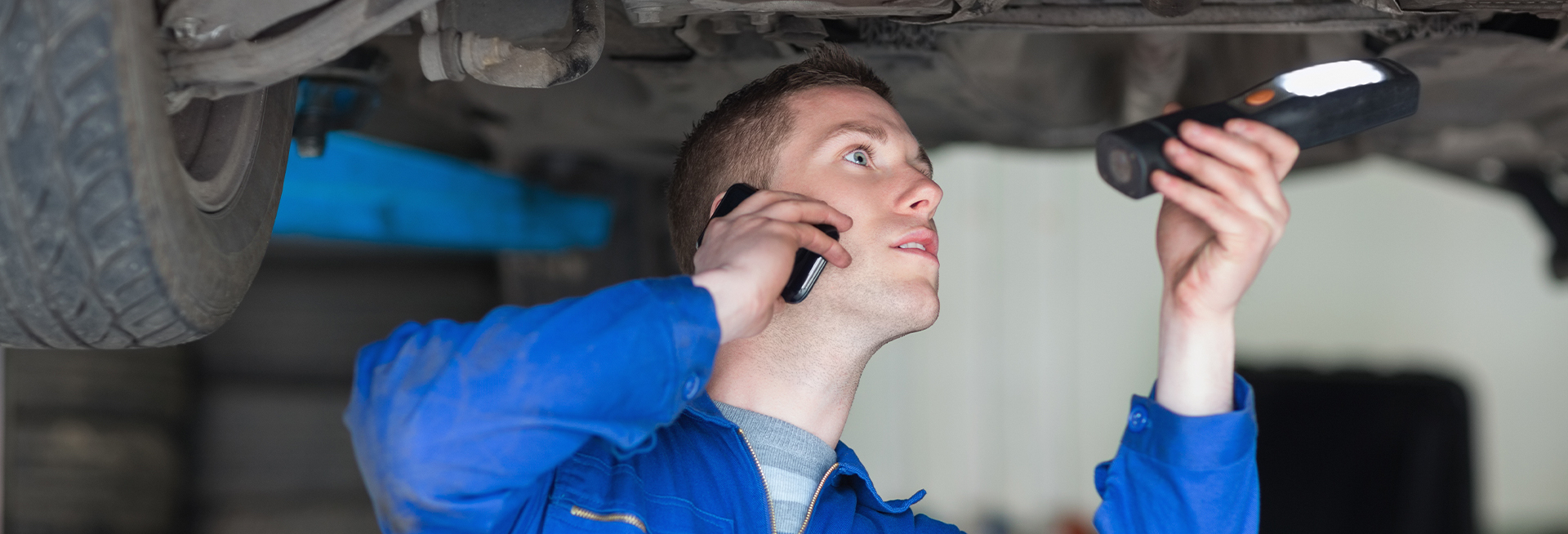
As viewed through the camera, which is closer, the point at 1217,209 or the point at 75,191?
the point at 75,191

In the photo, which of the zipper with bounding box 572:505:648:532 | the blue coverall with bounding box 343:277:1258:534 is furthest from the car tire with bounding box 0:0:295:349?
the zipper with bounding box 572:505:648:532

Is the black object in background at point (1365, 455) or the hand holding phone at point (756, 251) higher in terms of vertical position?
the hand holding phone at point (756, 251)

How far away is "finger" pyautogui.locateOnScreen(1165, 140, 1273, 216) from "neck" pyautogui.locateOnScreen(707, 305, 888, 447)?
334 millimetres

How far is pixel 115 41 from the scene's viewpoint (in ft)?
2.28

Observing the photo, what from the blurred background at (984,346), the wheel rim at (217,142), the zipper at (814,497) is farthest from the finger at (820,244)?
the blurred background at (984,346)

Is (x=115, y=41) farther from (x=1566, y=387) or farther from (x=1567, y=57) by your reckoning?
(x=1566, y=387)

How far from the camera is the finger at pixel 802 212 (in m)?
0.89

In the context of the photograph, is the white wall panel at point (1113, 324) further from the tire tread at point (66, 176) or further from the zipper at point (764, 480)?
the tire tread at point (66, 176)

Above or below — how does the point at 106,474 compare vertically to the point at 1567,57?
below

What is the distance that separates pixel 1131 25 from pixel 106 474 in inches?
75.4

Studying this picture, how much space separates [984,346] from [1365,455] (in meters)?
1.07

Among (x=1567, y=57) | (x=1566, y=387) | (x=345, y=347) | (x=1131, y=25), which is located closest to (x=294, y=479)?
(x=345, y=347)

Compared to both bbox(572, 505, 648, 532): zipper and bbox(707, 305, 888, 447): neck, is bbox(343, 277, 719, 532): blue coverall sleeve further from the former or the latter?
bbox(707, 305, 888, 447): neck

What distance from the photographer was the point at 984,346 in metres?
3.46
